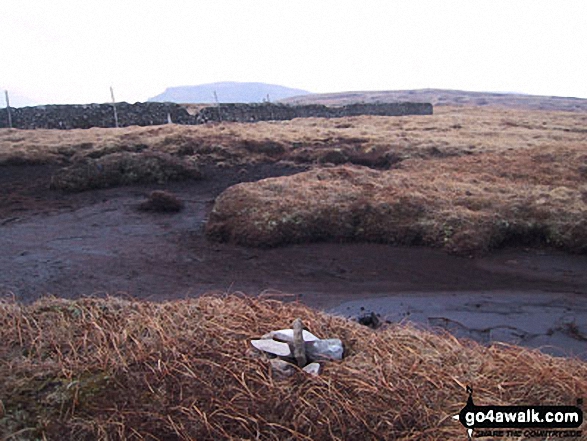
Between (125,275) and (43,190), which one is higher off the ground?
(43,190)

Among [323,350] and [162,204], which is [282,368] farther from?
[162,204]

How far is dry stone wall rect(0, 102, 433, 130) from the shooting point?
98.8 ft

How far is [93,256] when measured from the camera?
9.38 meters

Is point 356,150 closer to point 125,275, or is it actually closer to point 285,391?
point 125,275

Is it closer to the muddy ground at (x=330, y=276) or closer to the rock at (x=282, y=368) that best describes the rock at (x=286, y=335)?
the rock at (x=282, y=368)

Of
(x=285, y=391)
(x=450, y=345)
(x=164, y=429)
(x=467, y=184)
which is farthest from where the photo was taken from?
(x=467, y=184)

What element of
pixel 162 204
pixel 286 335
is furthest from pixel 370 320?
pixel 162 204

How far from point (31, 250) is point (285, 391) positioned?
26.1 ft

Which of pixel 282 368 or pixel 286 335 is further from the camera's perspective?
pixel 286 335

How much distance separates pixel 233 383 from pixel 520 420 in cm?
192

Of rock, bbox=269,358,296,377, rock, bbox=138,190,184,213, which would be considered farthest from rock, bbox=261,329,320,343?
rock, bbox=138,190,184,213

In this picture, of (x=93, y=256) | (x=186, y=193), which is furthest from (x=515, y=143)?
(x=93, y=256)

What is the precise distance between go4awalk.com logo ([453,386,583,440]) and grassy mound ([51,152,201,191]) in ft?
44.9

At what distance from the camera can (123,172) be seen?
15703mm
